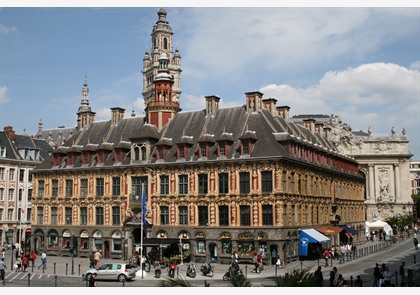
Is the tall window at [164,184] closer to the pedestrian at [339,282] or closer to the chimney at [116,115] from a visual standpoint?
the chimney at [116,115]

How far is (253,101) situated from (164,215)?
14.6 meters

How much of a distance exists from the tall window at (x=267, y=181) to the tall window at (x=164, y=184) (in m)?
10.4

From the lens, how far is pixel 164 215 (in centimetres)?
5362

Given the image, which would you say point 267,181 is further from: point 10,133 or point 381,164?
point 381,164

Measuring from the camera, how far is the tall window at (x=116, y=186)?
56.7 meters

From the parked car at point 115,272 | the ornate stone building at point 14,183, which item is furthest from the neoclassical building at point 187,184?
the ornate stone building at point 14,183

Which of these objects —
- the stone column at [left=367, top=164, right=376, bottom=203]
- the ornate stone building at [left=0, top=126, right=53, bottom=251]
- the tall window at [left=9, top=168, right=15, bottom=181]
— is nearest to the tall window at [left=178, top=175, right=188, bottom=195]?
the ornate stone building at [left=0, top=126, right=53, bottom=251]

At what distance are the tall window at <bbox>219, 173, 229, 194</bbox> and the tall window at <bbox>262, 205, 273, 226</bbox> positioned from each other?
4.09m

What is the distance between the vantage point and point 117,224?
184ft

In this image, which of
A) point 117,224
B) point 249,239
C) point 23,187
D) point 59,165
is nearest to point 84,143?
point 59,165

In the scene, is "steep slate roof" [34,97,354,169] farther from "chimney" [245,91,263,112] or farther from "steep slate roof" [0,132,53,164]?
"steep slate roof" [0,132,53,164]

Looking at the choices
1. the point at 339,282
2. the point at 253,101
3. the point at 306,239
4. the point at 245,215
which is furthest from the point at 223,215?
the point at 339,282

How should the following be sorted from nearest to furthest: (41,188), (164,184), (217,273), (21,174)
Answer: (217,273) → (164,184) → (41,188) → (21,174)

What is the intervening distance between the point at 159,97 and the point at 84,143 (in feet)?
35.6
